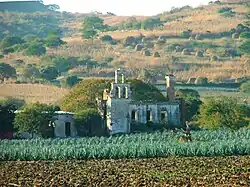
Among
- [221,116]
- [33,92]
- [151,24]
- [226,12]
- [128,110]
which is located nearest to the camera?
[128,110]

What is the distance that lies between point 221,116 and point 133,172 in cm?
2957

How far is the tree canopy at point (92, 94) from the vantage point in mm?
67500

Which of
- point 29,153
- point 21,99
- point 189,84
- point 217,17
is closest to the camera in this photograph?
point 29,153

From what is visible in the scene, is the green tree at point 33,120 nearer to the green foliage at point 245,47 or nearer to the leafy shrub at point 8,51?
the green foliage at point 245,47

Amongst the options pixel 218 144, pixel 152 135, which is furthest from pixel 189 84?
pixel 218 144

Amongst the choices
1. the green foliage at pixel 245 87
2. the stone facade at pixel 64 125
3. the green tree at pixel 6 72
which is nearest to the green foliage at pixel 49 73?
the green tree at pixel 6 72

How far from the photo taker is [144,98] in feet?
225

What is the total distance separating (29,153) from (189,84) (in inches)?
2217

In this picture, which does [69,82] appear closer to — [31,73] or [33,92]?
[33,92]

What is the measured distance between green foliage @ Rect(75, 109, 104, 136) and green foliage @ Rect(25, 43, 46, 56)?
71029mm

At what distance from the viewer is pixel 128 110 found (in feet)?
202

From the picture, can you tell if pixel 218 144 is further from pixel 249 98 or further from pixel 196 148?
pixel 249 98

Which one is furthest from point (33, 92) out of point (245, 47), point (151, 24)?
point (151, 24)

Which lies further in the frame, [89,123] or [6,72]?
[6,72]
